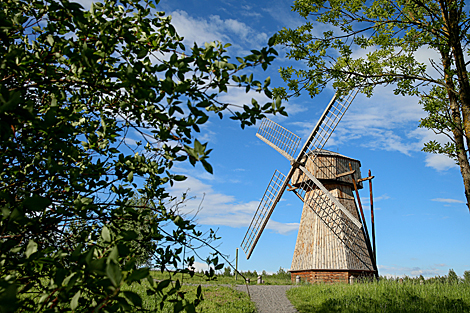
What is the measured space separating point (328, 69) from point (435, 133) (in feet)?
11.6

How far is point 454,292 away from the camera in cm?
869

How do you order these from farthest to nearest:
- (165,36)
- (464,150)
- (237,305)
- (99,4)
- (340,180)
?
(340,180) < (237,305) < (464,150) < (165,36) < (99,4)

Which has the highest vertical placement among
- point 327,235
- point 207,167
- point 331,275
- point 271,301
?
point 327,235

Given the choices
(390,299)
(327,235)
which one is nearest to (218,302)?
(390,299)

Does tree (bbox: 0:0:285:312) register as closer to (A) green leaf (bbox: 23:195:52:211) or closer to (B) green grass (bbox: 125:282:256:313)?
(A) green leaf (bbox: 23:195:52:211)

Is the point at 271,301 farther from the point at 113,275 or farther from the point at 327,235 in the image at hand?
the point at 113,275

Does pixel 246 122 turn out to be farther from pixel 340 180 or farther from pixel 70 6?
pixel 340 180

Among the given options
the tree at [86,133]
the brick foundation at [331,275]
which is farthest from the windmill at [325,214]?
the tree at [86,133]

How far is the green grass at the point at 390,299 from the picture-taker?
7699mm

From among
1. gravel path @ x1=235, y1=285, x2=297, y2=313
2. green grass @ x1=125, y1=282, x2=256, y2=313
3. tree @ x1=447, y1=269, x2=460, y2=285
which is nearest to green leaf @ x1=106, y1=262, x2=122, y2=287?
green grass @ x1=125, y1=282, x2=256, y2=313

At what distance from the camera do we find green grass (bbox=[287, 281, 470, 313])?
770cm

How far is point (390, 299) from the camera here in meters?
8.50

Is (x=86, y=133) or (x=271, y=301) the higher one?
(x=86, y=133)

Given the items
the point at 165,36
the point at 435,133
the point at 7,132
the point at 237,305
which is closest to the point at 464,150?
the point at 435,133
